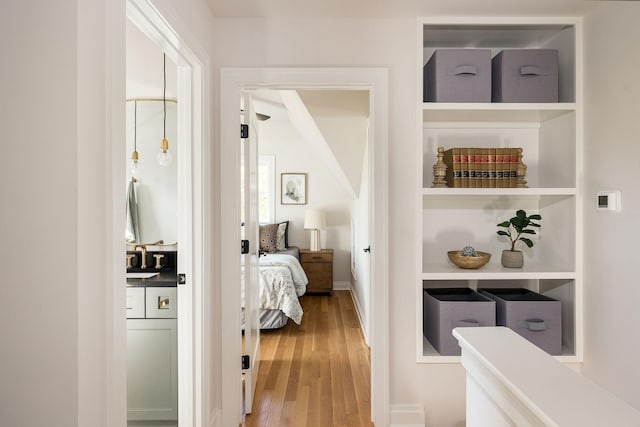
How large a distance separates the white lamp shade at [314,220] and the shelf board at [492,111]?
3.34m

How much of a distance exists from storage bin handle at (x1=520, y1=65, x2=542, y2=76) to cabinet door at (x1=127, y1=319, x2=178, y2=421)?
7.88 feet

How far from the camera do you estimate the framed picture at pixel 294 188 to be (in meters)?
6.14

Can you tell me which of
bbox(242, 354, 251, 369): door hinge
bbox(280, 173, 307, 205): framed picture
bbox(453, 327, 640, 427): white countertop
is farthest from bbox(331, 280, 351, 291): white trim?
bbox(453, 327, 640, 427): white countertop

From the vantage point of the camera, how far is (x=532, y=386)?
81cm

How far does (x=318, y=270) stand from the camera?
18.8 feet

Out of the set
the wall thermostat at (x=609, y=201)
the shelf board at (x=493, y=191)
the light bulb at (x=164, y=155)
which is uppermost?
the light bulb at (x=164, y=155)

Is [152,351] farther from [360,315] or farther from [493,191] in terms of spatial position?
[360,315]

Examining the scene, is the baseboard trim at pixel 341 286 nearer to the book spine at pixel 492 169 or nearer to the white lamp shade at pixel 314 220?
the white lamp shade at pixel 314 220

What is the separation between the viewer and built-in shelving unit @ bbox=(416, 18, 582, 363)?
2.27 m

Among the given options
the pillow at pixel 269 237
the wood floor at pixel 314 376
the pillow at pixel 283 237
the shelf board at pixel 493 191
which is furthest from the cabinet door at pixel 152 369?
the pillow at pixel 283 237

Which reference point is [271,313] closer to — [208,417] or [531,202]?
[208,417]

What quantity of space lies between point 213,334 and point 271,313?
1.90m

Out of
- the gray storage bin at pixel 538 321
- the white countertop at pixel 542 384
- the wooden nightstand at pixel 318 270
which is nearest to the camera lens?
the white countertop at pixel 542 384

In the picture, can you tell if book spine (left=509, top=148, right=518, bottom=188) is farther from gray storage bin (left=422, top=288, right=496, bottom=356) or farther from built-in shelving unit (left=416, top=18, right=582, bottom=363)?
gray storage bin (left=422, top=288, right=496, bottom=356)
